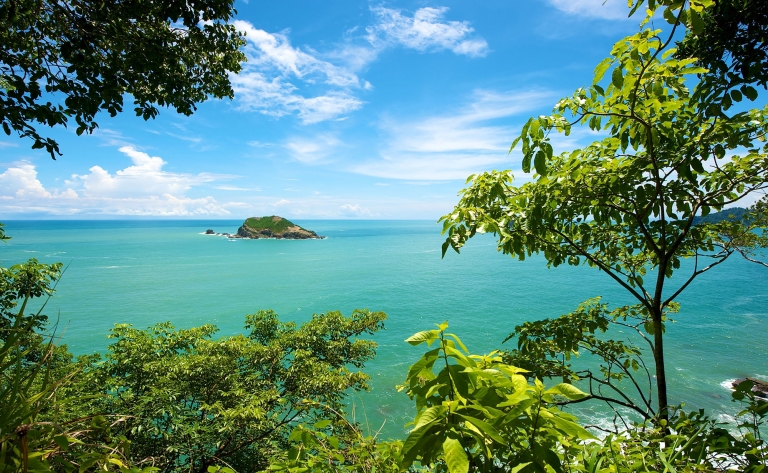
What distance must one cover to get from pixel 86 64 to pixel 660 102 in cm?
552

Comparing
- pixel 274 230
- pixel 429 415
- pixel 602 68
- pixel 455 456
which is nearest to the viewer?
pixel 455 456

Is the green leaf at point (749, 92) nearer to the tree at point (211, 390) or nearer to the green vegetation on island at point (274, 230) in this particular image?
the tree at point (211, 390)

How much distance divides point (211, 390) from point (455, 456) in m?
10.1

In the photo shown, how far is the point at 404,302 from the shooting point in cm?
3784

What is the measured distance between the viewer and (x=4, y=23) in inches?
151

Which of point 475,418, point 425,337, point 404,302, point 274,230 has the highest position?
point 425,337

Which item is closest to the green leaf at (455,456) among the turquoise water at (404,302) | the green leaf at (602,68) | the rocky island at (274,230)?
the green leaf at (602,68)

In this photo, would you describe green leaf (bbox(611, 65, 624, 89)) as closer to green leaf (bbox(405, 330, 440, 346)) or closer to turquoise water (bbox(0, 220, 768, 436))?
green leaf (bbox(405, 330, 440, 346))

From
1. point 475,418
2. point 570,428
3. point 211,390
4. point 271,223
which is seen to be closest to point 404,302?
point 211,390

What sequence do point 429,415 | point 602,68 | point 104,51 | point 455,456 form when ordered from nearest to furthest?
point 455,456 → point 429,415 → point 602,68 → point 104,51

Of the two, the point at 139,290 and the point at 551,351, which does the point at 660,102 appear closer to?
the point at 551,351

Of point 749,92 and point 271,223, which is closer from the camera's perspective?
point 749,92

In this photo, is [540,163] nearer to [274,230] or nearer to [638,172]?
[638,172]

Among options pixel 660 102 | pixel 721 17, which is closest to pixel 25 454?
pixel 660 102
